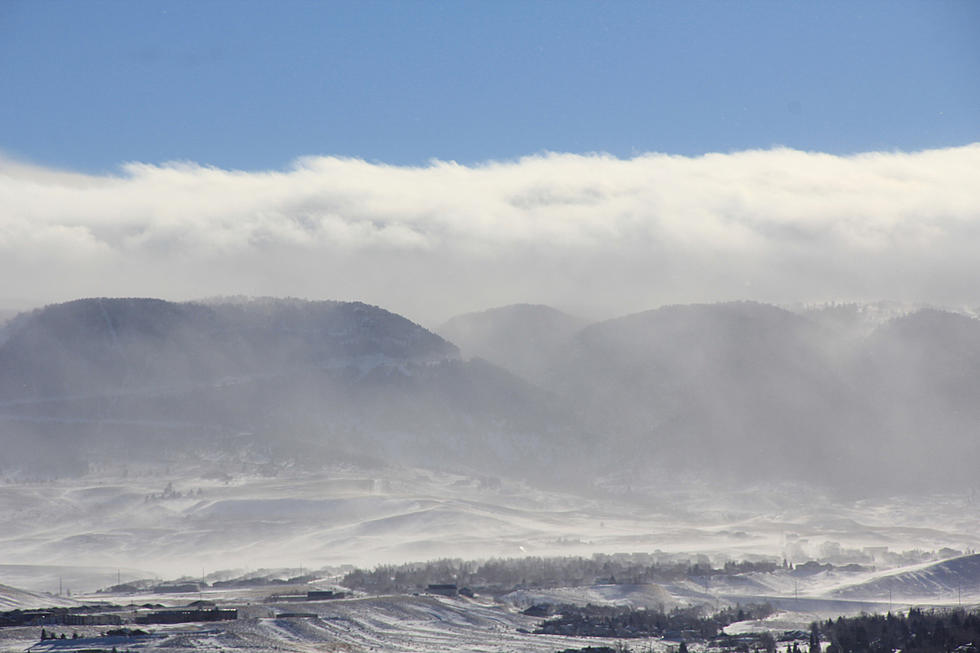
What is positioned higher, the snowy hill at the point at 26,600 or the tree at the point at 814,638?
the snowy hill at the point at 26,600

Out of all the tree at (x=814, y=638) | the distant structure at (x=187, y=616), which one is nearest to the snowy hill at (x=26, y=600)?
the distant structure at (x=187, y=616)

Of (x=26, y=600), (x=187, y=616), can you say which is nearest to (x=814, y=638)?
(x=187, y=616)

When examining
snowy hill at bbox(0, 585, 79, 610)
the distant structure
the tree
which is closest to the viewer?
the tree

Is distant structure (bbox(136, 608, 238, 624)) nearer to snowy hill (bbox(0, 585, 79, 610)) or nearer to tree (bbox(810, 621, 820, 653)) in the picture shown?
snowy hill (bbox(0, 585, 79, 610))

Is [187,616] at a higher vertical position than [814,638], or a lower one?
higher

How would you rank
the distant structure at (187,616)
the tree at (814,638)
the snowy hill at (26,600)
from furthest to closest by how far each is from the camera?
the snowy hill at (26,600) < the distant structure at (187,616) < the tree at (814,638)

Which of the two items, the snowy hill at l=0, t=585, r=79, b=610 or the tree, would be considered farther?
the snowy hill at l=0, t=585, r=79, b=610

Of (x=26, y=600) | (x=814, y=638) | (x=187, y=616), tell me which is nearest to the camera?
(x=814, y=638)

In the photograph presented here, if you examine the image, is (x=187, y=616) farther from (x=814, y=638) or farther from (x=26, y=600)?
(x=814, y=638)

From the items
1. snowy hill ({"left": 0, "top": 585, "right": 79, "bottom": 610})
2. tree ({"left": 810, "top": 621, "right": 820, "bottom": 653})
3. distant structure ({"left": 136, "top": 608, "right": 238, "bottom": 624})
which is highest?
snowy hill ({"left": 0, "top": 585, "right": 79, "bottom": 610})

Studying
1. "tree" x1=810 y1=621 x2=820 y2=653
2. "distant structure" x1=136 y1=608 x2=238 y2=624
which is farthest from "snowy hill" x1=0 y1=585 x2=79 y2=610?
"tree" x1=810 y1=621 x2=820 y2=653

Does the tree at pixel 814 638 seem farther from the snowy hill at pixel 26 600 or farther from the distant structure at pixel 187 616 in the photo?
the snowy hill at pixel 26 600

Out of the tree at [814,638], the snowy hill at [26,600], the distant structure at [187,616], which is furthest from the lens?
the snowy hill at [26,600]

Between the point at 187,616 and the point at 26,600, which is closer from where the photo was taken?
the point at 187,616
